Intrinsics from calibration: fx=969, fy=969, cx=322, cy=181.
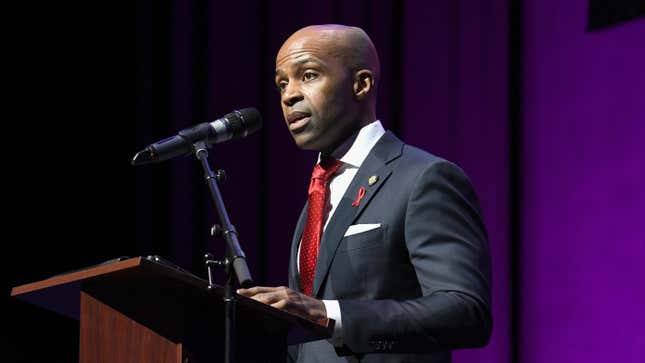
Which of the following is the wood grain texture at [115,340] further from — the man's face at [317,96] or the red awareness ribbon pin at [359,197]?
the man's face at [317,96]

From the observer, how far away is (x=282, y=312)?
178 cm

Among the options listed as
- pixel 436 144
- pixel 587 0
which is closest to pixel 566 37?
pixel 587 0

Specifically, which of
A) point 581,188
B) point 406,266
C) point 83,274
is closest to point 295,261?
point 406,266

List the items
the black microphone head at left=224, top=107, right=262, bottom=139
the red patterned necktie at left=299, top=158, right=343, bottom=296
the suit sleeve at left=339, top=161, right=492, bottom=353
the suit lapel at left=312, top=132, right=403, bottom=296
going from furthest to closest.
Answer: the red patterned necktie at left=299, top=158, right=343, bottom=296 < the suit lapel at left=312, top=132, right=403, bottom=296 < the black microphone head at left=224, top=107, right=262, bottom=139 < the suit sleeve at left=339, top=161, right=492, bottom=353

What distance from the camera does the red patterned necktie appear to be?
2.49 metres

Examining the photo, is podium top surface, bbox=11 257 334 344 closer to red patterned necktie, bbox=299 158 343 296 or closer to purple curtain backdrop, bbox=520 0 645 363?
red patterned necktie, bbox=299 158 343 296

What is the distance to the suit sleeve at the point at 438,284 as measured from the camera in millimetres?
2055

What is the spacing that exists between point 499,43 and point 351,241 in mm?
2428

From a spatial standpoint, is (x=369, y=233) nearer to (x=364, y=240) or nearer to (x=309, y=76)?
(x=364, y=240)

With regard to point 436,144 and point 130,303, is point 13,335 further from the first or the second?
point 130,303

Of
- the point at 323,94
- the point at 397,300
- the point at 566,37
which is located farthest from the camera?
the point at 566,37

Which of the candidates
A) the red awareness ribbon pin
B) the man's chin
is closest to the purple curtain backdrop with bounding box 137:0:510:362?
the man's chin

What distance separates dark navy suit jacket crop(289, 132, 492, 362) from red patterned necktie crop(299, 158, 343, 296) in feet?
0.26

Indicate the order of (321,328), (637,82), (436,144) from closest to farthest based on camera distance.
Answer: (321,328) < (637,82) < (436,144)
